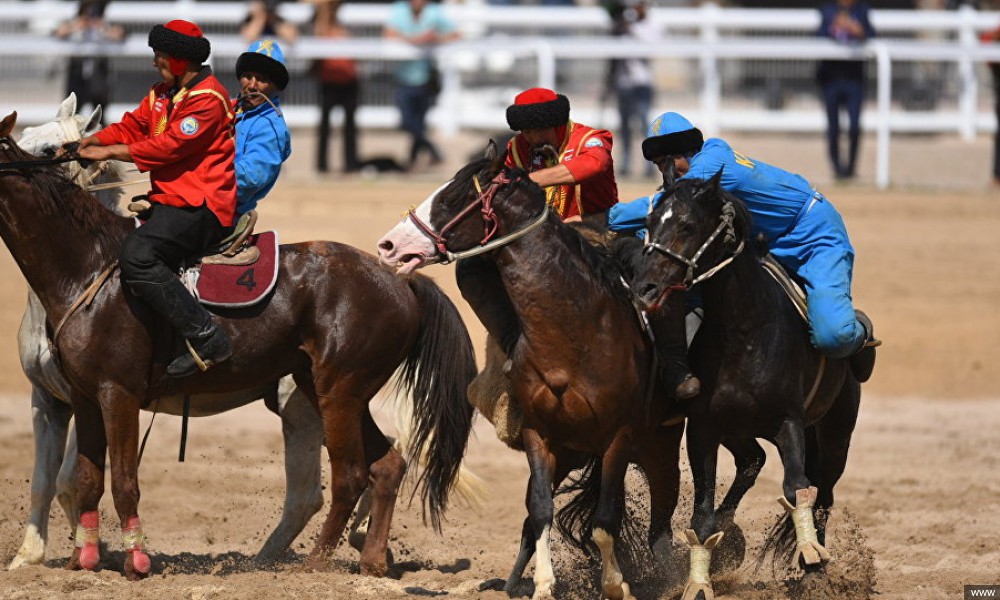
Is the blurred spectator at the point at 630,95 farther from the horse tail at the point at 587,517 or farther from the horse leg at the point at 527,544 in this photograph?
the horse leg at the point at 527,544

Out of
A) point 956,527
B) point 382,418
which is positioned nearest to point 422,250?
point 956,527

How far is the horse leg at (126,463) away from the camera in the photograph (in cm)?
679

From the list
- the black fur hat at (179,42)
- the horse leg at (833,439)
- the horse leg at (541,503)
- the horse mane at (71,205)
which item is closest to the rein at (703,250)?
the horse leg at (541,503)

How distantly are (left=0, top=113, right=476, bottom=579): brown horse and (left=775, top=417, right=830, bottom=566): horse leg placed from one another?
1.90 metres

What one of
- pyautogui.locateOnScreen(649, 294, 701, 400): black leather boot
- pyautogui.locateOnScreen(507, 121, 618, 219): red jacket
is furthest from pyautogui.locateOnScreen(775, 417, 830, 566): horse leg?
pyautogui.locateOnScreen(507, 121, 618, 219): red jacket

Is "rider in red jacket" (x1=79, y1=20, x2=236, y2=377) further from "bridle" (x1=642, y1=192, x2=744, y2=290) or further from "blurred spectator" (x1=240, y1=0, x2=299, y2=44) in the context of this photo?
"blurred spectator" (x1=240, y1=0, x2=299, y2=44)

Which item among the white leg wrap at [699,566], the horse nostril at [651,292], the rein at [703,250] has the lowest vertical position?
the white leg wrap at [699,566]

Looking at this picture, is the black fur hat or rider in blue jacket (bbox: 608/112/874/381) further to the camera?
the black fur hat

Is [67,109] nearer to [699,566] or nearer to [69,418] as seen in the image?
[69,418]

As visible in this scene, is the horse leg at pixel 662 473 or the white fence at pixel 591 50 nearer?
the horse leg at pixel 662 473

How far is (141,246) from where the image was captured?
22.0ft

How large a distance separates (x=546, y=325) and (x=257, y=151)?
1895mm

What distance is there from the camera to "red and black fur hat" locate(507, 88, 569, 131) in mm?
6735

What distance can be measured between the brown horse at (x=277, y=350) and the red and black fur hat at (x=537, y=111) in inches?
45.5
